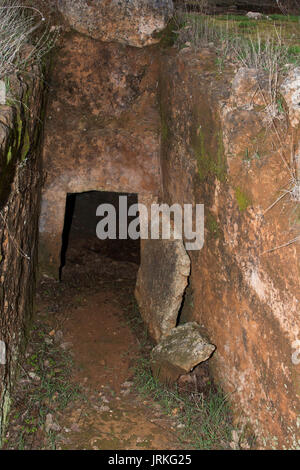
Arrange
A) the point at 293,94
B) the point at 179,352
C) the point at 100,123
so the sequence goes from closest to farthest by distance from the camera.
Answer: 1. the point at 293,94
2. the point at 179,352
3. the point at 100,123

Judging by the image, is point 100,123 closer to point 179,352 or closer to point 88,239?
point 88,239

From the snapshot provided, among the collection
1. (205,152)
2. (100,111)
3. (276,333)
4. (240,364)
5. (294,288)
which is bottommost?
(240,364)

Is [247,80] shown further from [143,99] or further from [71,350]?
[71,350]

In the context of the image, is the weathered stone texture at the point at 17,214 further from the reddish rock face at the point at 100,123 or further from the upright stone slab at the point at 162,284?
the upright stone slab at the point at 162,284

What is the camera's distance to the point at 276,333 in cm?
311

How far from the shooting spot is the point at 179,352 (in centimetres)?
417

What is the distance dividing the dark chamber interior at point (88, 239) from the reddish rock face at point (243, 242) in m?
2.10

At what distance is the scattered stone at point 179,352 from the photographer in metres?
4.04

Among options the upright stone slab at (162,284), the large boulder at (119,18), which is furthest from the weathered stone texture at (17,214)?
the upright stone slab at (162,284)

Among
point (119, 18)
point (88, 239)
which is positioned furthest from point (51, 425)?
point (119, 18)

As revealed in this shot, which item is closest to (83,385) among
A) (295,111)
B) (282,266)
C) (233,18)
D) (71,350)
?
(71,350)

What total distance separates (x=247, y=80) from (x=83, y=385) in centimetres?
286

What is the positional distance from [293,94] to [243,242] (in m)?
1.07

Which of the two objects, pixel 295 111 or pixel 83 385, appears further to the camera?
pixel 83 385
